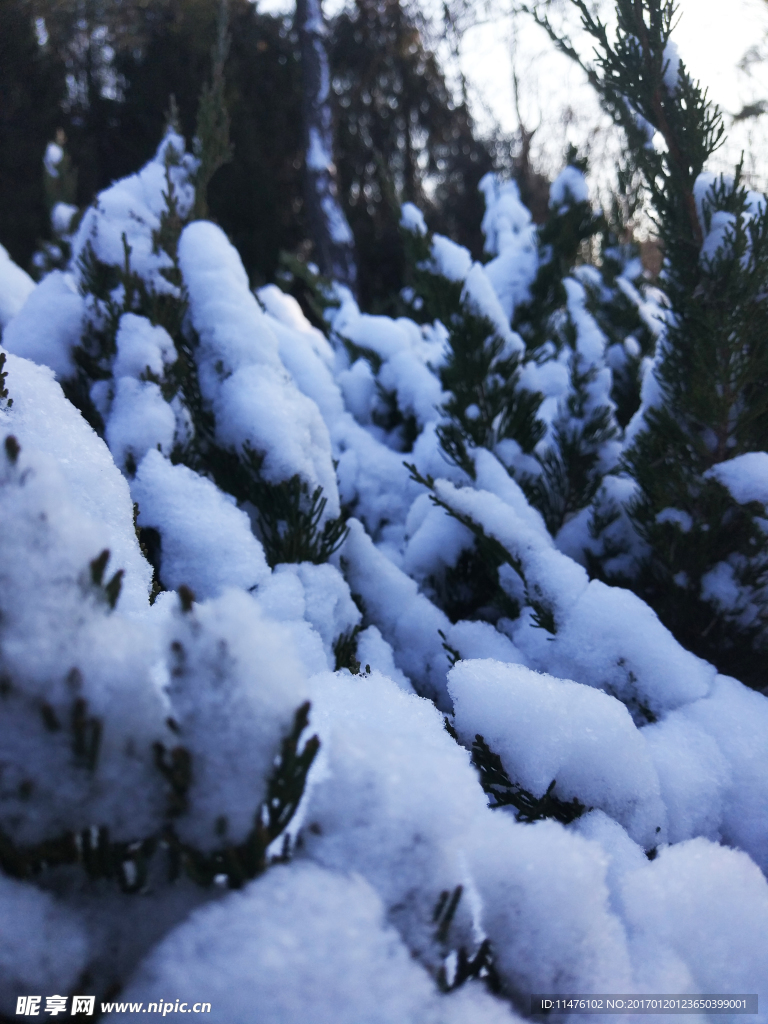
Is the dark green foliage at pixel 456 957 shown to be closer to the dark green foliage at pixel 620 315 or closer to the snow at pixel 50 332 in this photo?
the snow at pixel 50 332

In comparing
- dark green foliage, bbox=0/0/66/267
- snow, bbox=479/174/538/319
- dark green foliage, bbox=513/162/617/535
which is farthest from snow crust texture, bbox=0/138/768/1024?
dark green foliage, bbox=0/0/66/267

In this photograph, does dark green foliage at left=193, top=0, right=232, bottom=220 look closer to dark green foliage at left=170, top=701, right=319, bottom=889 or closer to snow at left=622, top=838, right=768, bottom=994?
dark green foliage at left=170, top=701, right=319, bottom=889

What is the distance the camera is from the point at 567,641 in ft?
4.06

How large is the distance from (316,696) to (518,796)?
0.43 metres

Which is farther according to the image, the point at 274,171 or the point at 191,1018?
the point at 274,171

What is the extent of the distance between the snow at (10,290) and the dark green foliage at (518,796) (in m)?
1.75

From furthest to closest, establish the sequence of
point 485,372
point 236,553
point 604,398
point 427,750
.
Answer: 1. point 604,398
2. point 485,372
3. point 236,553
4. point 427,750

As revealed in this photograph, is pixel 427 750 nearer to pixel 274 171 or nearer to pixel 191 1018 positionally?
pixel 191 1018

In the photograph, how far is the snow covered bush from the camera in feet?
1.62

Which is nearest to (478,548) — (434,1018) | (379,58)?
(434,1018)

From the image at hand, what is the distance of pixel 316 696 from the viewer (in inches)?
Result: 29.3

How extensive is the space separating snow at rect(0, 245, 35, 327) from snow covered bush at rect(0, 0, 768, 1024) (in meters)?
0.40

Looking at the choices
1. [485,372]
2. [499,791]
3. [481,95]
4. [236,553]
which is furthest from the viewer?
[481,95]

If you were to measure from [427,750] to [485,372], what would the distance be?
1.37m
